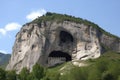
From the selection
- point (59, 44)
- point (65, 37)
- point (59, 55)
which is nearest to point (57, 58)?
point (59, 44)

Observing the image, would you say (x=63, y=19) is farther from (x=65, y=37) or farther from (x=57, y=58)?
(x=57, y=58)

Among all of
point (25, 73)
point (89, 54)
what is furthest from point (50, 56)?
point (25, 73)

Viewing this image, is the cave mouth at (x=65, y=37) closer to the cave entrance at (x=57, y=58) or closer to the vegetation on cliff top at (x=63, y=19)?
the cave entrance at (x=57, y=58)

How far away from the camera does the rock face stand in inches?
5084

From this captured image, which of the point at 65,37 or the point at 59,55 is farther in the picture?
the point at 65,37

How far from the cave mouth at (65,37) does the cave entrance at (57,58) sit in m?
4.09

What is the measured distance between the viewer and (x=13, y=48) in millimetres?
139500

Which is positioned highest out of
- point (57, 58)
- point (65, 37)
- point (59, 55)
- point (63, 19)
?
point (63, 19)

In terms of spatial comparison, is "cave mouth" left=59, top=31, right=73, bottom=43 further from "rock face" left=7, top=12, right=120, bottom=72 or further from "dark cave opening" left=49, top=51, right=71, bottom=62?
"dark cave opening" left=49, top=51, right=71, bottom=62

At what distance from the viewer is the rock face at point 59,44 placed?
129125mm

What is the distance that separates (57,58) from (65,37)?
8.76 m

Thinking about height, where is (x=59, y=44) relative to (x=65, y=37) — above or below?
below

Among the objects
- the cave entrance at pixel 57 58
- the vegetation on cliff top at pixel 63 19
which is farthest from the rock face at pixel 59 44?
the vegetation on cliff top at pixel 63 19

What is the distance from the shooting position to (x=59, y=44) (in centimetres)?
13212
